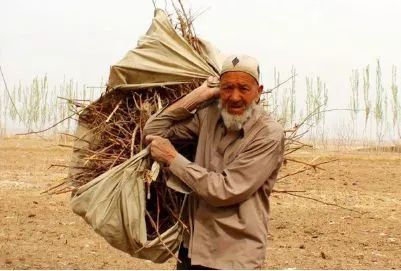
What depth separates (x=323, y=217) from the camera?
27.1ft

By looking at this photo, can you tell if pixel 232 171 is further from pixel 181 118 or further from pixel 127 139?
pixel 127 139

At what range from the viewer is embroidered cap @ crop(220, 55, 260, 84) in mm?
2322

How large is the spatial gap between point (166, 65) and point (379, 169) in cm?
1295

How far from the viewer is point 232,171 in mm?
2252

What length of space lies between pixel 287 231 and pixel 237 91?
522 cm

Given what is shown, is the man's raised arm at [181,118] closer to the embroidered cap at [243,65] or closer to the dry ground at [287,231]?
the embroidered cap at [243,65]

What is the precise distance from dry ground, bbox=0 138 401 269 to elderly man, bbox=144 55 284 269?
10.6 ft

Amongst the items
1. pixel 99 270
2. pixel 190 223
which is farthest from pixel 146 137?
pixel 99 270

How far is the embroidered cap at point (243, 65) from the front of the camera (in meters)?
2.32

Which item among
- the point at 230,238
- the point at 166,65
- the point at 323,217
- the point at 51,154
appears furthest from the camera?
the point at 51,154

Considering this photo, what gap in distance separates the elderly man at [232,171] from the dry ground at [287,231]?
3.24m

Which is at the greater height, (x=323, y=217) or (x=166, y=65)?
(x=166, y=65)

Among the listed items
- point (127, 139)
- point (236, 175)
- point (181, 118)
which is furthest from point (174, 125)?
point (236, 175)

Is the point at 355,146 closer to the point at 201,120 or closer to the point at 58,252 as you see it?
the point at 58,252
